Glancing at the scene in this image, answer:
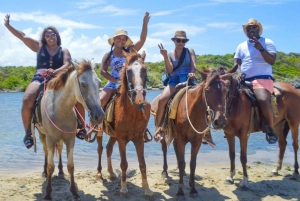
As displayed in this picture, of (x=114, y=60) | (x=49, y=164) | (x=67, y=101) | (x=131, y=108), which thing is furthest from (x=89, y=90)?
(x=114, y=60)

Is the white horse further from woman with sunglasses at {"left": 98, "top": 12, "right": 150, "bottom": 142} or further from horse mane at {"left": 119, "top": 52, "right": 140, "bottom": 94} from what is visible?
woman with sunglasses at {"left": 98, "top": 12, "right": 150, "bottom": 142}

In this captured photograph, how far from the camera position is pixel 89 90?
5027 mm

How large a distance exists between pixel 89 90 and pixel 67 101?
0.69 meters

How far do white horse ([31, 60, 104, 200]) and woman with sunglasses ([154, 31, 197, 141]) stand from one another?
170cm

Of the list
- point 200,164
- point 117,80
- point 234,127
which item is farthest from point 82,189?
point 200,164

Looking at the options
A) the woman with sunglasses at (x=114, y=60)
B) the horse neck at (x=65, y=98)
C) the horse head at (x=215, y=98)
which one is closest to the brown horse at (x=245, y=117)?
the horse head at (x=215, y=98)

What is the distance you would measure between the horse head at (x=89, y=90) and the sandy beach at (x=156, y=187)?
1.96 metres

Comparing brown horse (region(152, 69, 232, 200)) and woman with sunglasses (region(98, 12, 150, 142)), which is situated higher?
woman with sunglasses (region(98, 12, 150, 142))

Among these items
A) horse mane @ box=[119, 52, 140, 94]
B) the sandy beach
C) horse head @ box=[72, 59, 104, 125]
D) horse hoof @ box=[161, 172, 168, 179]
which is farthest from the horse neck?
horse hoof @ box=[161, 172, 168, 179]

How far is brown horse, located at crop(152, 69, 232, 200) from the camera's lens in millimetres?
5391

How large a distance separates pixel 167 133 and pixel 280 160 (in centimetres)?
317

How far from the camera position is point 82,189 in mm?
6645

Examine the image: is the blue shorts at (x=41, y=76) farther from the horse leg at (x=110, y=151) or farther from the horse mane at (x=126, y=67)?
the horse leg at (x=110, y=151)

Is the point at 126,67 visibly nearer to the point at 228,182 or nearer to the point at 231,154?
the point at 231,154
